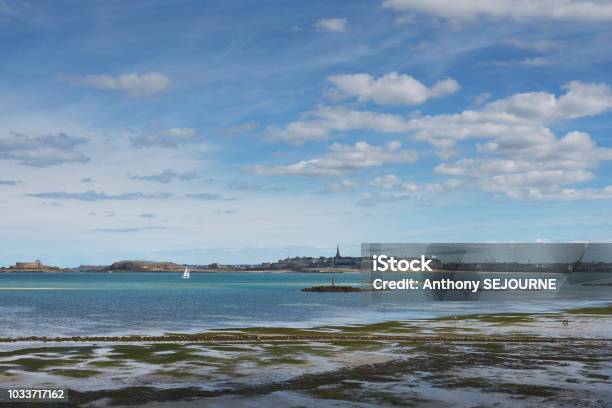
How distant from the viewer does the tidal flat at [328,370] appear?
3262 cm

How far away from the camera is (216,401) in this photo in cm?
3212

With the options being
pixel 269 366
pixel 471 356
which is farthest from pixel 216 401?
pixel 471 356

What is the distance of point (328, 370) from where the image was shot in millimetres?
41250

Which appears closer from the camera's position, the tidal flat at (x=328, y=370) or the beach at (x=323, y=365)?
the tidal flat at (x=328, y=370)

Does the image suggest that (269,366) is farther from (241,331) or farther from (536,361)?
(241,331)

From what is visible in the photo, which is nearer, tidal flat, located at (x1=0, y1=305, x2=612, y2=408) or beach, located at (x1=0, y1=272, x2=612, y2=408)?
tidal flat, located at (x1=0, y1=305, x2=612, y2=408)

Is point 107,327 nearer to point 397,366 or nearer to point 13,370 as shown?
point 13,370

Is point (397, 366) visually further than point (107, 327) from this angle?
No

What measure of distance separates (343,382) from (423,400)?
617 cm

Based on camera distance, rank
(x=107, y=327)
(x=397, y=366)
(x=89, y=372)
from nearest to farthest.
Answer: (x=89, y=372) → (x=397, y=366) → (x=107, y=327)

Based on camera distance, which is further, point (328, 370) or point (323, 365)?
point (323, 365)

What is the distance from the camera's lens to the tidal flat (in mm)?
32625

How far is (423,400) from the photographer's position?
32.1 meters

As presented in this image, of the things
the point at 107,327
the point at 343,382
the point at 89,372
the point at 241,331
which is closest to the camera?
the point at 343,382
